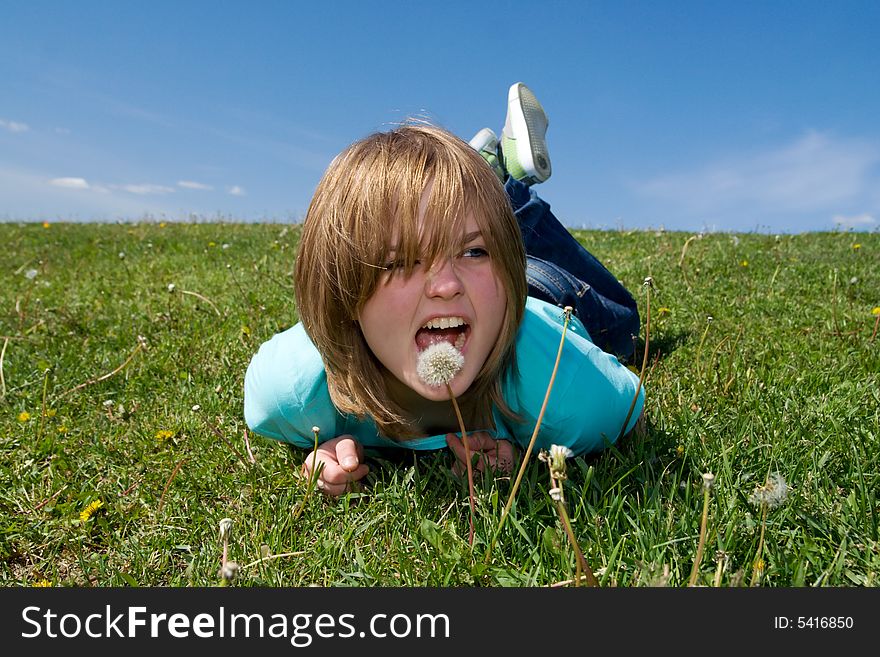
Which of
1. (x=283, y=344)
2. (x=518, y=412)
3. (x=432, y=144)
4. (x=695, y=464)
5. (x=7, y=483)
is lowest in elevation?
(x=7, y=483)

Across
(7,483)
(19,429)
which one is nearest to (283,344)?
(7,483)

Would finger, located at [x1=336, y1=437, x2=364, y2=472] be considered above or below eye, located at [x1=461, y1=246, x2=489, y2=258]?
below

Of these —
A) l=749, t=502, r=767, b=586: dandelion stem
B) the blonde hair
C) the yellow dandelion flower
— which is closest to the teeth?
the blonde hair

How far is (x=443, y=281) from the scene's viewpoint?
5.58 feet

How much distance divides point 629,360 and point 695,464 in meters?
1.50

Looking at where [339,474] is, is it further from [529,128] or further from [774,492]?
[529,128]

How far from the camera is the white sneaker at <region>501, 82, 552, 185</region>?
137 inches

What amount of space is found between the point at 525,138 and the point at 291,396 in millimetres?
1995

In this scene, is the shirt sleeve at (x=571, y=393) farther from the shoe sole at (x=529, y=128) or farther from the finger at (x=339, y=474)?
the shoe sole at (x=529, y=128)

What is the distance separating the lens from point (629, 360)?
363 cm

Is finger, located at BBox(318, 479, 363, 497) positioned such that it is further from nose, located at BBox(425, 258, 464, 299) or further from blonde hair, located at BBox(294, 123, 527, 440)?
nose, located at BBox(425, 258, 464, 299)

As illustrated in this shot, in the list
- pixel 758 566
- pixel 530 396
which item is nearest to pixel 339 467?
pixel 530 396

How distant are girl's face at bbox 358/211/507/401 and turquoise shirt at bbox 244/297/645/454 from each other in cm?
35

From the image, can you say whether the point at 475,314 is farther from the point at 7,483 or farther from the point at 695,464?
the point at 7,483
